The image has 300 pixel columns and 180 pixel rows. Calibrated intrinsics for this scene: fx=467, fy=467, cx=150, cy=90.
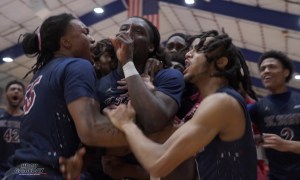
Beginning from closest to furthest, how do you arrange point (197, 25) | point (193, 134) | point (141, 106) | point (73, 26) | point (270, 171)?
point (193, 134) < point (141, 106) < point (73, 26) < point (270, 171) < point (197, 25)

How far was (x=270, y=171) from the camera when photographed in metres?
4.91

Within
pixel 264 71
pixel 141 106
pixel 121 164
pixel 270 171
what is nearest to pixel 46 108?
pixel 141 106

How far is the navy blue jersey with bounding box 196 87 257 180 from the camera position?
104 inches

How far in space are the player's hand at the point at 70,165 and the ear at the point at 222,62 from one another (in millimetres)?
1028

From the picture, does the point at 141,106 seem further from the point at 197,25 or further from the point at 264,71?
the point at 197,25

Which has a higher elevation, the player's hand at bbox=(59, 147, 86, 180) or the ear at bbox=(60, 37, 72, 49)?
the ear at bbox=(60, 37, 72, 49)

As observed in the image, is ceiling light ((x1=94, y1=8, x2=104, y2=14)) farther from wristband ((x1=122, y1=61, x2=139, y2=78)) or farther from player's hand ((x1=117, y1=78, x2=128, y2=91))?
wristband ((x1=122, y1=61, x2=139, y2=78))

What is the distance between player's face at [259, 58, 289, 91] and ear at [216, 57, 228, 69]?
2470mm

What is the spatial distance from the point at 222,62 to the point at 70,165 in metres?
1.16

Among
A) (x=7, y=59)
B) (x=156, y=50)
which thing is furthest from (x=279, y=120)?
(x=7, y=59)

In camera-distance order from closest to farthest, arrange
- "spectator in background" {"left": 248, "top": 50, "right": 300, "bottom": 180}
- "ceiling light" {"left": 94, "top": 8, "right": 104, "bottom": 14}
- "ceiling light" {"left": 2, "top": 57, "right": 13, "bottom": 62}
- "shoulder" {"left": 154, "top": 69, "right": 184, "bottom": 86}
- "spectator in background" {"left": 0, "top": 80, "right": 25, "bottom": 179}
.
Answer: "shoulder" {"left": 154, "top": 69, "right": 184, "bottom": 86} → "spectator in background" {"left": 248, "top": 50, "right": 300, "bottom": 180} → "spectator in background" {"left": 0, "top": 80, "right": 25, "bottom": 179} → "ceiling light" {"left": 94, "top": 8, "right": 104, "bottom": 14} → "ceiling light" {"left": 2, "top": 57, "right": 13, "bottom": 62}

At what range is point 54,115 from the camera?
8.87 feet

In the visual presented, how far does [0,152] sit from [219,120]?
4.92 meters

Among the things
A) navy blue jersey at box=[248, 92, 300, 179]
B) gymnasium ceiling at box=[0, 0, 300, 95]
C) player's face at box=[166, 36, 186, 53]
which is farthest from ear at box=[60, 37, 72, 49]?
gymnasium ceiling at box=[0, 0, 300, 95]
